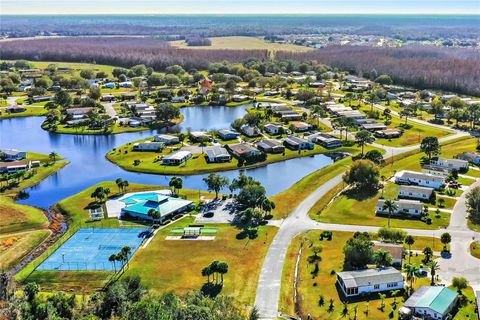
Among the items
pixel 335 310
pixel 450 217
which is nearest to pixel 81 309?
pixel 335 310

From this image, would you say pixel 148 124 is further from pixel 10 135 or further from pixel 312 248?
pixel 312 248

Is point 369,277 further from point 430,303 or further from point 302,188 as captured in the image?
point 302,188

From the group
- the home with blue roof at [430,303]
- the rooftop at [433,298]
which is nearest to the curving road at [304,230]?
the rooftop at [433,298]

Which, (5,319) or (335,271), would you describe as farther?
(335,271)

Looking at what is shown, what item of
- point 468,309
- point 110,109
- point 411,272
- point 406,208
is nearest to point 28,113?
point 110,109

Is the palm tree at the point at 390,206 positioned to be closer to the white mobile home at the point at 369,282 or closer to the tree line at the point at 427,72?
the white mobile home at the point at 369,282
